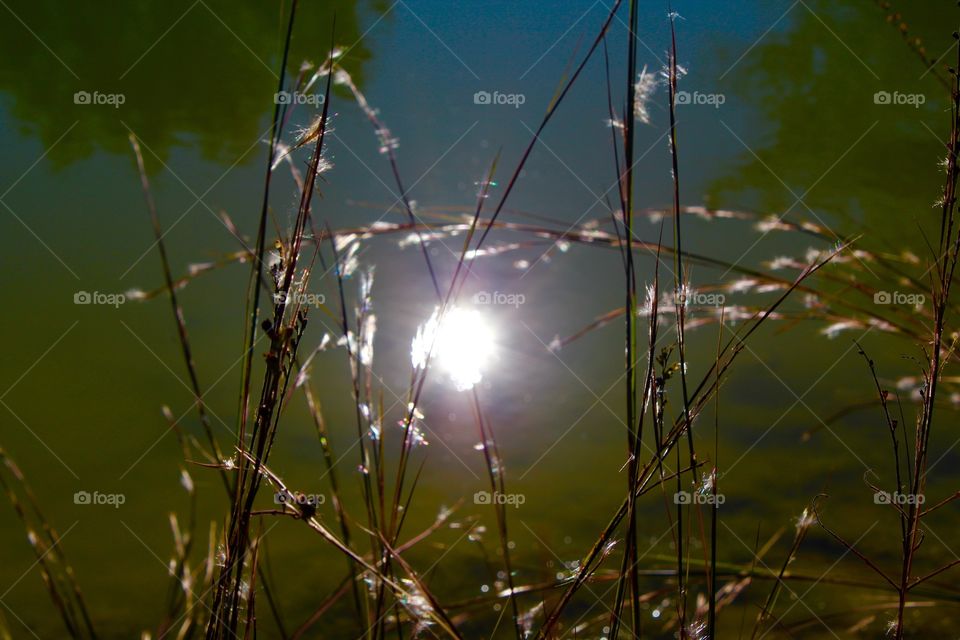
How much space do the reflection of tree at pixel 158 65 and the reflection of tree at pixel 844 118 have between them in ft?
6.42

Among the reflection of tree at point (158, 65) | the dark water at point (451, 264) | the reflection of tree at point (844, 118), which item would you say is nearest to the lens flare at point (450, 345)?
the dark water at point (451, 264)

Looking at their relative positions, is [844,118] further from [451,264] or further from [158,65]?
[158,65]

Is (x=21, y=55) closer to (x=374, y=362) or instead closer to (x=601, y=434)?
(x=374, y=362)

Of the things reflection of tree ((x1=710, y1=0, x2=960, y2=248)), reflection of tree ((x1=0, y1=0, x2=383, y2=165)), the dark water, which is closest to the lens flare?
the dark water

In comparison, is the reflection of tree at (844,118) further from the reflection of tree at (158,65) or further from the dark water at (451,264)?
the reflection of tree at (158,65)

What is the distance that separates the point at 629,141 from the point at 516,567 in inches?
51.3

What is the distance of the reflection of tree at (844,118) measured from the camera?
3379 millimetres

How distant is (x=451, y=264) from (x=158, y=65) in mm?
2473

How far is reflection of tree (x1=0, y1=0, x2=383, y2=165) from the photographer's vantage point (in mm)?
3846

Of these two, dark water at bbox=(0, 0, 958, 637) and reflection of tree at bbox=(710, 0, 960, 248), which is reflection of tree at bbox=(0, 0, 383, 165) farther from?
reflection of tree at bbox=(710, 0, 960, 248)

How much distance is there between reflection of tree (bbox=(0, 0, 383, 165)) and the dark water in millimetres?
19

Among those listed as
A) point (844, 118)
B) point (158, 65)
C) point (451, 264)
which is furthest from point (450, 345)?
point (158, 65)

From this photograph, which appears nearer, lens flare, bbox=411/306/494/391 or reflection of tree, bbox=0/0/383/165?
lens flare, bbox=411/306/494/391

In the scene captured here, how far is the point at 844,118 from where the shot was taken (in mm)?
3869
